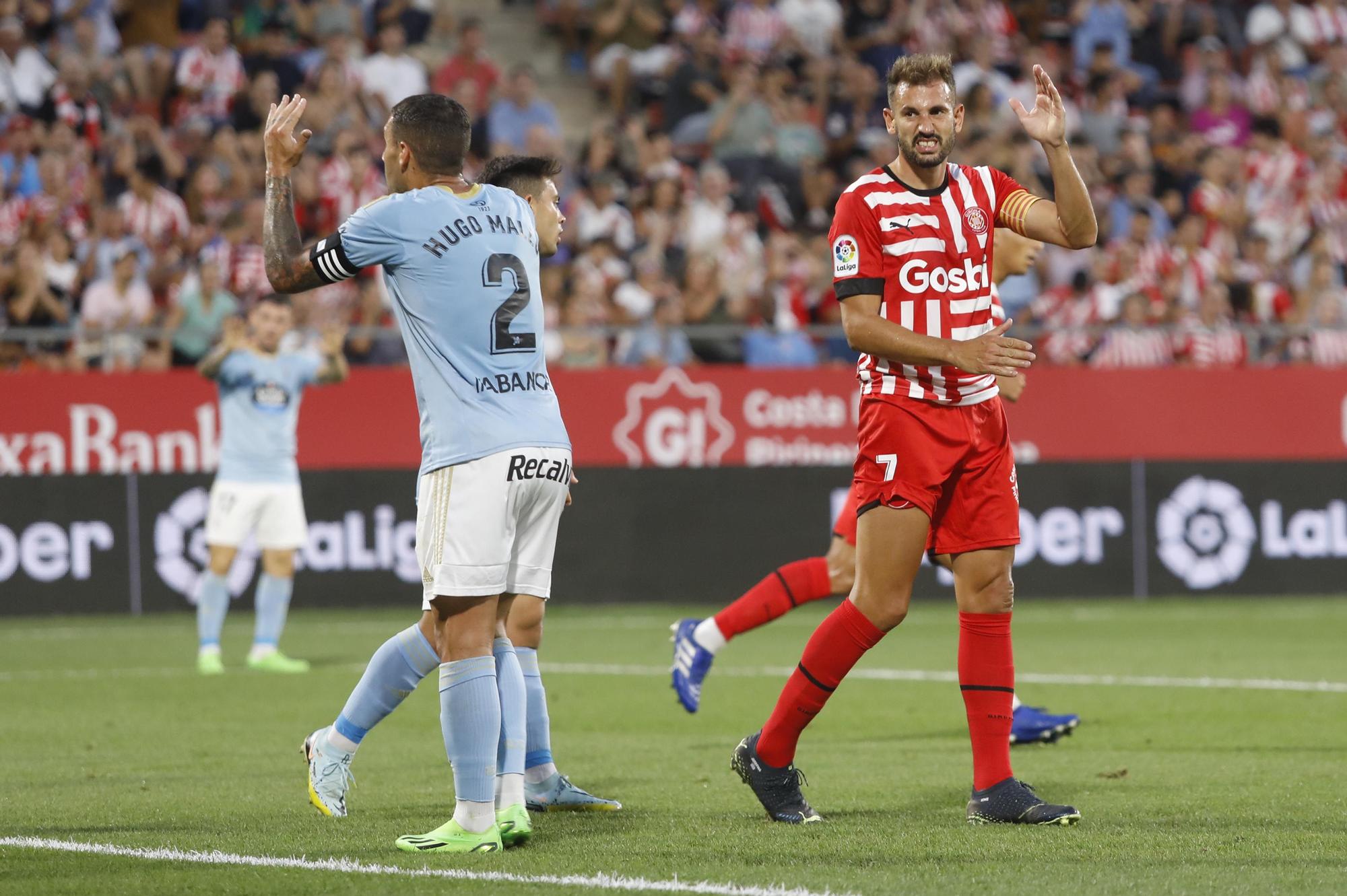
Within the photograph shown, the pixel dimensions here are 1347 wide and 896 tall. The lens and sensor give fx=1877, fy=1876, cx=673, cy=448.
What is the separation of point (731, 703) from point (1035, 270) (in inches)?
406

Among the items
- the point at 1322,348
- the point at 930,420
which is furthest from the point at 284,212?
the point at 1322,348

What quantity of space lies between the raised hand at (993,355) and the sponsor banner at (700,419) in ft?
34.7

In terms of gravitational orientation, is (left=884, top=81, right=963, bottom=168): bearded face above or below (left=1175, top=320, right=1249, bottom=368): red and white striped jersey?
above

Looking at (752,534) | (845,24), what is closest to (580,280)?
(752,534)

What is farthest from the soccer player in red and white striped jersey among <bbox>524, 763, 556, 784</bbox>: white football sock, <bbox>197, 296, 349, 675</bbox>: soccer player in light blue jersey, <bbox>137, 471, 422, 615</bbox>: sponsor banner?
<bbox>137, 471, 422, 615</bbox>: sponsor banner

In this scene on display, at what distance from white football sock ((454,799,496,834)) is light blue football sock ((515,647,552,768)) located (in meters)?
1.00

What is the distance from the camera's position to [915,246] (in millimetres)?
6156

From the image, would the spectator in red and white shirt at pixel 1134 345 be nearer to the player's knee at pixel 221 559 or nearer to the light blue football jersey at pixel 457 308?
the player's knee at pixel 221 559

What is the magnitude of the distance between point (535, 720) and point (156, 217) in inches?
472

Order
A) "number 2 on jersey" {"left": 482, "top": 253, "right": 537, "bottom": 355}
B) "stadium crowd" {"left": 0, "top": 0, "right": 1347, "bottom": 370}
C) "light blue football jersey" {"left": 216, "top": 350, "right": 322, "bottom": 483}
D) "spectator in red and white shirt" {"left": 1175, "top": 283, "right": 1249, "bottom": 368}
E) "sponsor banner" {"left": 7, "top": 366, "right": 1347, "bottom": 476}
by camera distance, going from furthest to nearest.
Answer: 1. "spectator in red and white shirt" {"left": 1175, "top": 283, "right": 1249, "bottom": 368}
2. "stadium crowd" {"left": 0, "top": 0, "right": 1347, "bottom": 370}
3. "sponsor banner" {"left": 7, "top": 366, "right": 1347, "bottom": 476}
4. "light blue football jersey" {"left": 216, "top": 350, "right": 322, "bottom": 483}
5. "number 2 on jersey" {"left": 482, "top": 253, "right": 537, "bottom": 355}

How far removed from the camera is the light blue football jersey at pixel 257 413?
12.7 meters

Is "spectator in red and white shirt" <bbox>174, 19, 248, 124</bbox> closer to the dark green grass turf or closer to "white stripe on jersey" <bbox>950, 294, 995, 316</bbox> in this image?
the dark green grass turf

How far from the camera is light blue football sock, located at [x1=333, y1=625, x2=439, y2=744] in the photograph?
242 inches

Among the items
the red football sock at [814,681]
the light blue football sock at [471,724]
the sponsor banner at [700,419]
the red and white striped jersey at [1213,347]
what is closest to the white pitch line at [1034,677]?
the sponsor banner at [700,419]
